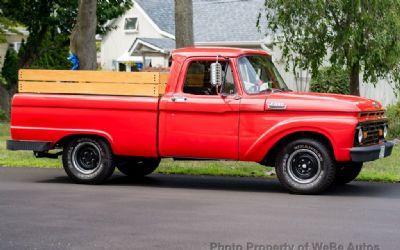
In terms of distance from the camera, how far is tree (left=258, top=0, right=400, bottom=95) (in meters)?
19.0

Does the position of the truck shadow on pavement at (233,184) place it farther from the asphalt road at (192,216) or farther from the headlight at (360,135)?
the headlight at (360,135)

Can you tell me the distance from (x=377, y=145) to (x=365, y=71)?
891 cm

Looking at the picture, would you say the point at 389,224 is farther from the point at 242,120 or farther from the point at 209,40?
the point at 209,40

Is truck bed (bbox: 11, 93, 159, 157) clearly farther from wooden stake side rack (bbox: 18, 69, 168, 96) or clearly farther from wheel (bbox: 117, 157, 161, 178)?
wheel (bbox: 117, 157, 161, 178)

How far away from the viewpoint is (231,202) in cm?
1080

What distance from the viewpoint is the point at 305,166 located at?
11.6m

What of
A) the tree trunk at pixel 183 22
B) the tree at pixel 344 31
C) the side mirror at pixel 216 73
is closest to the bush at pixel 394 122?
the tree at pixel 344 31

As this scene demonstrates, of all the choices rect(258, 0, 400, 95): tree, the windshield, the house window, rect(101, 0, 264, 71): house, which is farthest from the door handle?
the house window

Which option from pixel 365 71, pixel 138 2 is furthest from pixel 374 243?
pixel 138 2

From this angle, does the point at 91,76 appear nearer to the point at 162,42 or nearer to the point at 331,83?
the point at 331,83

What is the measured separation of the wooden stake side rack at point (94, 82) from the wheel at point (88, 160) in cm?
81

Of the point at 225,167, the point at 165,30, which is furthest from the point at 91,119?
the point at 165,30

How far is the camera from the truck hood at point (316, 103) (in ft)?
36.9

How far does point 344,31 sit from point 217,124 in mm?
8385
